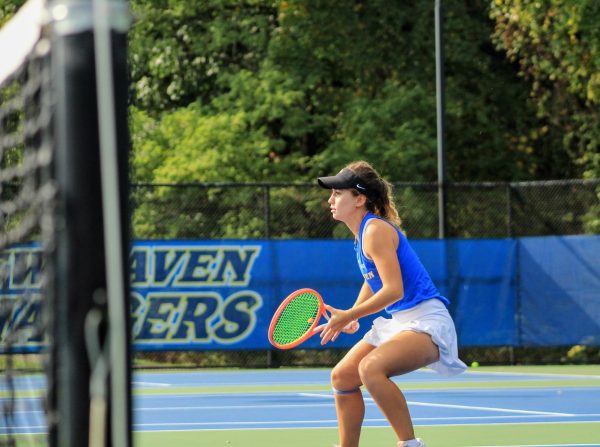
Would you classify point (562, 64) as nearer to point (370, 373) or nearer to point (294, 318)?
point (294, 318)

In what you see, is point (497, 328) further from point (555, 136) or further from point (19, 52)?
point (19, 52)

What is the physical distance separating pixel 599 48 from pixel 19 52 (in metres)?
19.0

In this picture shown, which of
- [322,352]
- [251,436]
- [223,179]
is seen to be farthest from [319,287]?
[251,436]

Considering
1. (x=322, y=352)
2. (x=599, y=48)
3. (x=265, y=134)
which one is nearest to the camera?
(x=322, y=352)

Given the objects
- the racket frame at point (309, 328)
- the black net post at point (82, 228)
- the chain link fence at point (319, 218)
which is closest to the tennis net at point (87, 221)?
the black net post at point (82, 228)

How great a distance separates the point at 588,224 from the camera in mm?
19656

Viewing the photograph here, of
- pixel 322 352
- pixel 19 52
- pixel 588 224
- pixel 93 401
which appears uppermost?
pixel 19 52

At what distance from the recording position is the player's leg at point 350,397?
272 inches

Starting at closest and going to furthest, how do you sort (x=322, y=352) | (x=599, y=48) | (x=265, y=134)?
(x=322, y=352) < (x=599, y=48) < (x=265, y=134)

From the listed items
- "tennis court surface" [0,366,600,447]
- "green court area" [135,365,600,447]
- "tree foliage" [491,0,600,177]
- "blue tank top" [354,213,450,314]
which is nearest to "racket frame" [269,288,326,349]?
"blue tank top" [354,213,450,314]

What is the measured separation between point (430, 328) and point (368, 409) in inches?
186

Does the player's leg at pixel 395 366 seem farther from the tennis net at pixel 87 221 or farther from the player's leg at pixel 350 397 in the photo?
the tennis net at pixel 87 221

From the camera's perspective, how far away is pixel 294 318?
24.5ft

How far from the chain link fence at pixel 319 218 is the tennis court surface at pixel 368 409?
5.90 feet
